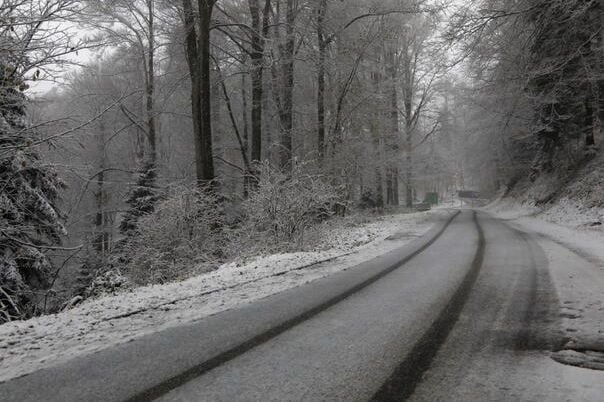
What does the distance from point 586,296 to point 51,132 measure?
7.33m

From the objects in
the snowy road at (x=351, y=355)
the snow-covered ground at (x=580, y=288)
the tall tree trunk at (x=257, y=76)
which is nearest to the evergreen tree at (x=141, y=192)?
the tall tree trunk at (x=257, y=76)

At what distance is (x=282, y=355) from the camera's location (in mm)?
2770

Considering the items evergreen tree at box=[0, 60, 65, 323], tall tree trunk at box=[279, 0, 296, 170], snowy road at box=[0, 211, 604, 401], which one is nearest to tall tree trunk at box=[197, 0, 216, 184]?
evergreen tree at box=[0, 60, 65, 323]

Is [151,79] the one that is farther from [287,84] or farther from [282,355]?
[282,355]

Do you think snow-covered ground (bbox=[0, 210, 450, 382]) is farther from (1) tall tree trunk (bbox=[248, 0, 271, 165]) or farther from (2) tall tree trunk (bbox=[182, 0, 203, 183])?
A: (1) tall tree trunk (bbox=[248, 0, 271, 165])

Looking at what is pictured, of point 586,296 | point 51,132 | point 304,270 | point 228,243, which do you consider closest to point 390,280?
point 304,270

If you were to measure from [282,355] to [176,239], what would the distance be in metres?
8.22

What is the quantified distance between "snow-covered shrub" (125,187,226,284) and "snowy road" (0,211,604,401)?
6.14 metres

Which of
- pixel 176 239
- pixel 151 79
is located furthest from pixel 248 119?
pixel 176 239

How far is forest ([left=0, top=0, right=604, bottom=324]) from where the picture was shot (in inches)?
267

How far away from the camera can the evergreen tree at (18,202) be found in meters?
5.37

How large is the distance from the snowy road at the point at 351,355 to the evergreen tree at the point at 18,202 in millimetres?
3571

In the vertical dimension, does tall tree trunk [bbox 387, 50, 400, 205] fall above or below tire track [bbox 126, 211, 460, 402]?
above

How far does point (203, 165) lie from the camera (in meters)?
12.4
